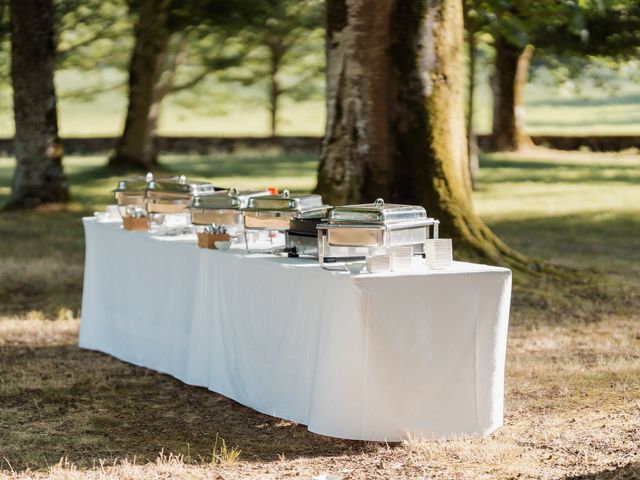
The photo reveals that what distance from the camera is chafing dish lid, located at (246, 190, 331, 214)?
6414mm

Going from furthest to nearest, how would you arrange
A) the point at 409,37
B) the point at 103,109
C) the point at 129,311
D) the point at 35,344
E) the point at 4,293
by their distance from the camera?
1. the point at 103,109
2. the point at 4,293
3. the point at 409,37
4. the point at 35,344
5. the point at 129,311

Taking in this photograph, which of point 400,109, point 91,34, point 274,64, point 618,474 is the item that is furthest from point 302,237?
point 274,64

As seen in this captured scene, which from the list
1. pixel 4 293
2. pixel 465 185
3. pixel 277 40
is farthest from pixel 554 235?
pixel 277 40

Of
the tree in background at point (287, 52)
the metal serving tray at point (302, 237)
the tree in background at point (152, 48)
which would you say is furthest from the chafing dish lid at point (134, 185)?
the tree in background at point (287, 52)

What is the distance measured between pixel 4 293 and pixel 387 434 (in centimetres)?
634

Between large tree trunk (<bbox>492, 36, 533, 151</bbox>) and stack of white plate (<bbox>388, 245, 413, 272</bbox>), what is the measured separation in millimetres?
22542

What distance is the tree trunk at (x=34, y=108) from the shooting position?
16062mm

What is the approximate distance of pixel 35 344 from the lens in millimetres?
8523

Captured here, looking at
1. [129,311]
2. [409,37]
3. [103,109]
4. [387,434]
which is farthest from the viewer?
[103,109]

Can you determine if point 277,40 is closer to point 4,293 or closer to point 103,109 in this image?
point 4,293

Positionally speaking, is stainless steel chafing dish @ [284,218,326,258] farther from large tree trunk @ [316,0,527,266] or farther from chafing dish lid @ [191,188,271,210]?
large tree trunk @ [316,0,527,266]

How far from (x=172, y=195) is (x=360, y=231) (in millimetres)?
2349

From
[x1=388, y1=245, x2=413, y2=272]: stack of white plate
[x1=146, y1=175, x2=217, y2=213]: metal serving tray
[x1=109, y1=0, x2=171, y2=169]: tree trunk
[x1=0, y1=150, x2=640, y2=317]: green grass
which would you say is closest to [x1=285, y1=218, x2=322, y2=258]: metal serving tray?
[x1=388, y1=245, x2=413, y2=272]: stack of white plate

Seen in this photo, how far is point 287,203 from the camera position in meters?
6.45
